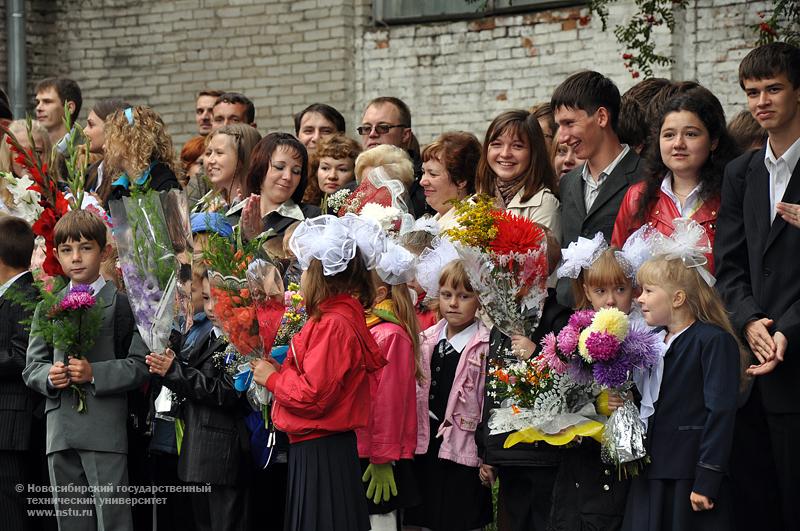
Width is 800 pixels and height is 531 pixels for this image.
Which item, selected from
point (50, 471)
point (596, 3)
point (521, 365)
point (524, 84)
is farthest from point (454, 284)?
point (524, 84)

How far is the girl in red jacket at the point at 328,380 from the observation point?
5133mm

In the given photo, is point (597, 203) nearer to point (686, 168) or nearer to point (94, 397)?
point (686, 168)

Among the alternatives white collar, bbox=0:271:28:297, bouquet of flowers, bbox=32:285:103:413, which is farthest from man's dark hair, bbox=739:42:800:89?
white collar, bbox=0:271:28:297

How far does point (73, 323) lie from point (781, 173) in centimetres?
335

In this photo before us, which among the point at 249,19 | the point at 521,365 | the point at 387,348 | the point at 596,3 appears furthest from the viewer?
the point at 249,19

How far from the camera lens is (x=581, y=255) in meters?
5.09

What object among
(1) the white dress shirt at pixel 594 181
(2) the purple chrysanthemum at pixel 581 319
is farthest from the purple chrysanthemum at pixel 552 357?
(1) the white dress shirt at pixel 594 181

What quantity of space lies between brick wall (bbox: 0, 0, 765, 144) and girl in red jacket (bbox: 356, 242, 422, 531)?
5508mm

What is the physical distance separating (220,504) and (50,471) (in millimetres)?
886

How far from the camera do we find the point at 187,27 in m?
13.1

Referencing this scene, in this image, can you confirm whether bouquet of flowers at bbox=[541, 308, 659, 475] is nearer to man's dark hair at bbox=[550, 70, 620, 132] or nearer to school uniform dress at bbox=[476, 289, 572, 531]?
school uniform dress at bbox=[476, 289, 572, 531]

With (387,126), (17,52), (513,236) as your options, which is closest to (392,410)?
(513,236)

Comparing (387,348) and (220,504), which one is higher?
(387,348)

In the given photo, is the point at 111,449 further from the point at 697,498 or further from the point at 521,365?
the point at 697,498
